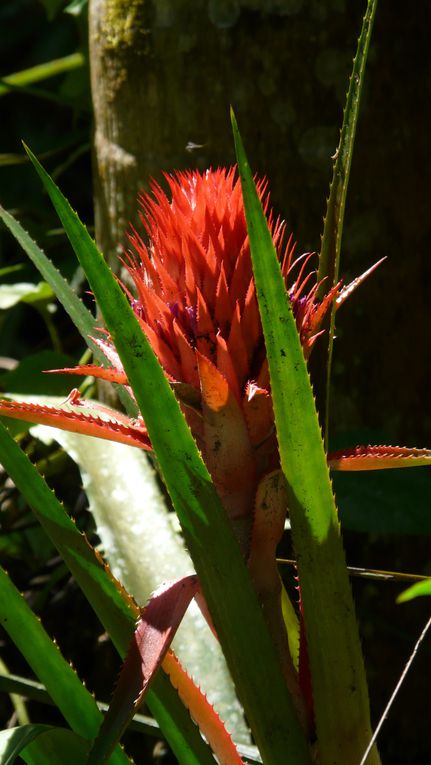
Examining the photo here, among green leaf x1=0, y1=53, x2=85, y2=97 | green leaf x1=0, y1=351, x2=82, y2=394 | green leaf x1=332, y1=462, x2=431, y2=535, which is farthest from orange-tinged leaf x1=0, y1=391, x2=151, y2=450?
green leaf x1=0, y1=53, x2=85, y2=97

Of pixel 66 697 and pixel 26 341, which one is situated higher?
pixel 66 697

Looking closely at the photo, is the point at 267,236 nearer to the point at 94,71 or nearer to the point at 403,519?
the point at 403,519

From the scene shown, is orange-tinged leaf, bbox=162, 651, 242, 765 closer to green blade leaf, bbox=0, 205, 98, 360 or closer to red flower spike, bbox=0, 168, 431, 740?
red flower spike, bbox=0, 168, 431, 740

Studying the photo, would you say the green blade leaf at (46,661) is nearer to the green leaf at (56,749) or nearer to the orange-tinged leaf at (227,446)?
the green leaf at (56,749)

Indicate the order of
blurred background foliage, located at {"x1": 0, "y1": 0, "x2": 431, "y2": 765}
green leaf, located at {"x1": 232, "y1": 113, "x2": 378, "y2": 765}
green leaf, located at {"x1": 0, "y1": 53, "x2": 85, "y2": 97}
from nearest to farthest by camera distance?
1. green leaf, located at {"x1": 232, "y1": 113, "x2": 378, "y2": 765}
2. blurred background foliage, located at {"x1": 0, "y1": 0, "x2": 431, "y2": 765}
3. green leaf, located at {"x1": 0, "y1": 53, "x2": 85, "y2": 97}

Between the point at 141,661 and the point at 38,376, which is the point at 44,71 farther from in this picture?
the point at 141,661

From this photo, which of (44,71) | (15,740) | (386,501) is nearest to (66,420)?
(15,740)

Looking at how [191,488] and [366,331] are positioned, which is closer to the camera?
[191,488]

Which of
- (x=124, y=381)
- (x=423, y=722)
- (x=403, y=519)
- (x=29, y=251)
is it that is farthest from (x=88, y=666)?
(x=124, y=381)
